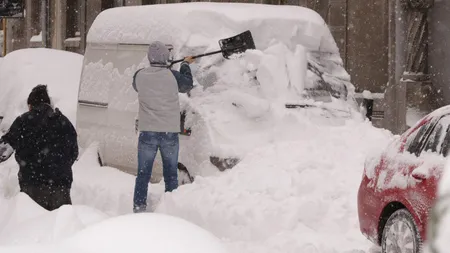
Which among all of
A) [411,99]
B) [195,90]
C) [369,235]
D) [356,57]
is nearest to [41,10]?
[356,57]

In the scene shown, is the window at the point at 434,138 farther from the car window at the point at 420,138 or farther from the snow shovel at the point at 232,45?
the snow shovel at the point at 232,45

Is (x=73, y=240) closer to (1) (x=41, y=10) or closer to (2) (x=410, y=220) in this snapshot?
(2) (x=410, y=220)

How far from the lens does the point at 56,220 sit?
2887 millimetres

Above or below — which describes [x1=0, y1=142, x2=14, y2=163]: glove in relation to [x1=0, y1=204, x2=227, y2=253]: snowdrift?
below

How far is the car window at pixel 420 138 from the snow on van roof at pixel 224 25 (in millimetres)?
3373

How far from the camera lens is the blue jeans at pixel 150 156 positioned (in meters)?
8.36

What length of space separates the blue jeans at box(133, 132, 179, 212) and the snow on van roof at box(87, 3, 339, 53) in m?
1.17

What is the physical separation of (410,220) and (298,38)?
4.19 m

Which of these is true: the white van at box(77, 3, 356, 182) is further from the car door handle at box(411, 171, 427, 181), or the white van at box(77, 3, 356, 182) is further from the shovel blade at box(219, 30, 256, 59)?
the car door handle at box(411, 171, 427, 181)

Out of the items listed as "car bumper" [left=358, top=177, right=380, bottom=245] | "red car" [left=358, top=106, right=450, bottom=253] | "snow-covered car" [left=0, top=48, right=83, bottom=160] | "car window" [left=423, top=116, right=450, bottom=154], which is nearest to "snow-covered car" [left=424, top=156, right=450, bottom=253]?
"red car" [left=358, top=106, right=450, bottom=253]

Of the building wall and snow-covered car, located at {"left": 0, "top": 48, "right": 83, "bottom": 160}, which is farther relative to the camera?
the building wall

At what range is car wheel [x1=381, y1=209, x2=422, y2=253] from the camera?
18.2 feet

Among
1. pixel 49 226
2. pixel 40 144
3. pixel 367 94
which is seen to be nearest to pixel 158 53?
pixel 40 144

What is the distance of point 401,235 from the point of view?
578cm
